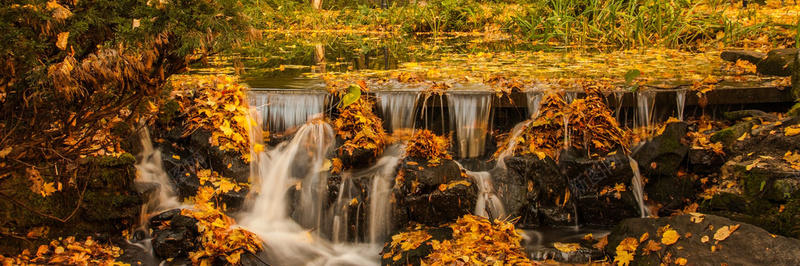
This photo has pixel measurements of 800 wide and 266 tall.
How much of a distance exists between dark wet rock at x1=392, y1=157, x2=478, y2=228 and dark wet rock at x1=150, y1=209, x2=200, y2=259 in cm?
168

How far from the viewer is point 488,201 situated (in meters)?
5.77

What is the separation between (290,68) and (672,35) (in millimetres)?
6361

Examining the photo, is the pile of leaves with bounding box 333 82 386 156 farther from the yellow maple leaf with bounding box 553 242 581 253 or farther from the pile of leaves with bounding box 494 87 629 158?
the yellow maple leaf with bounding box 553 242 581 253

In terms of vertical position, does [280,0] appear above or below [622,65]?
above

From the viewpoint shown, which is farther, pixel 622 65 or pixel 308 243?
pixel 622 65

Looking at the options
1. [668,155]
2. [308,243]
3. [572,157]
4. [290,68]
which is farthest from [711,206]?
[290,68]

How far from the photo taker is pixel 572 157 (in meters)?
5.93

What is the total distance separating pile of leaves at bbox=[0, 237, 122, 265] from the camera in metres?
4.70

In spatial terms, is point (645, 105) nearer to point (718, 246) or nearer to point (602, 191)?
point (602, 191)

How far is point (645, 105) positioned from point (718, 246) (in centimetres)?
243

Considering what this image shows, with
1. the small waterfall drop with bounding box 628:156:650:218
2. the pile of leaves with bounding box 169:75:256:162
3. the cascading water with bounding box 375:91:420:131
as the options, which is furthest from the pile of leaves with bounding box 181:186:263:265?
the small waterfall drop with bounding box 628:156:650:218

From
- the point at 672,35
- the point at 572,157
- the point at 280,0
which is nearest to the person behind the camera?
the point at 572,157

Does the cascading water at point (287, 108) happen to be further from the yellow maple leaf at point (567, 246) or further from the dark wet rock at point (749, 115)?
the dark wet rock at point (749, 115)

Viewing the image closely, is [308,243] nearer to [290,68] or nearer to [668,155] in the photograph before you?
[668,155]
